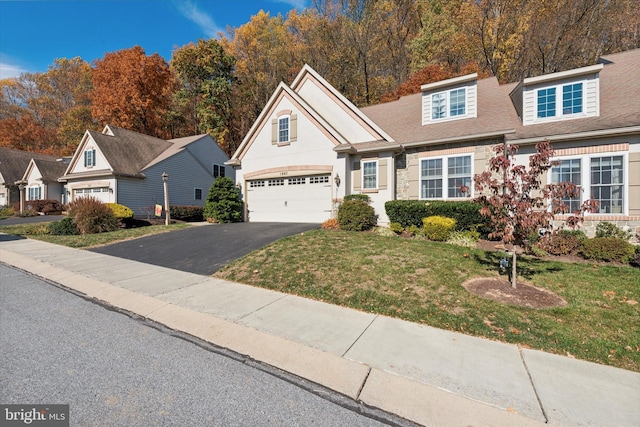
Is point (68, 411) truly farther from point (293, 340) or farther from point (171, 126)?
point (171, 126)

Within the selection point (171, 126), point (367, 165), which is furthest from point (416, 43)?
point (171, 126)

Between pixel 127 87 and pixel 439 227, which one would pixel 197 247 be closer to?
pixel 439 227

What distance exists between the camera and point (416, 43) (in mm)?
24234

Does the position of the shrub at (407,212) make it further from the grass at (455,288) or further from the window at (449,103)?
the window at (449,103)

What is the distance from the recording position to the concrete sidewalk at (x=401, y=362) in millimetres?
2693

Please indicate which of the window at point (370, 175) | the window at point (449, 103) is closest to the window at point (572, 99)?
the window at point (449, 103)

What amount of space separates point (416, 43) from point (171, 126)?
1208 inches

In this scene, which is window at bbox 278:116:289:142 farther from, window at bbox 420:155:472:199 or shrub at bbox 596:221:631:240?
shrub at bbox 596:221:631:240

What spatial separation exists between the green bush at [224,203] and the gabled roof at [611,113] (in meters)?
13.6

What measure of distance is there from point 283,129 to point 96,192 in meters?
16.4

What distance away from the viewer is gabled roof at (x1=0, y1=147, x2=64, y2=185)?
29.3 m

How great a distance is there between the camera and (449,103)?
43.4 ft

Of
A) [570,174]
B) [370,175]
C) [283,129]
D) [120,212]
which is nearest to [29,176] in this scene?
[120,212]

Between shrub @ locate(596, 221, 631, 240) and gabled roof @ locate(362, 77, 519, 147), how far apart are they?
4.40m
